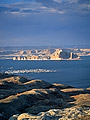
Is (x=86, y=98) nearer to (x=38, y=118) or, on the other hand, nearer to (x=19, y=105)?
(x=19, y=105)

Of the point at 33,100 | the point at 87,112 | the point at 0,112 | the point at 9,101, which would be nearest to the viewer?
the point at 87,112

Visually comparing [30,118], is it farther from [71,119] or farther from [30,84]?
[30,84]

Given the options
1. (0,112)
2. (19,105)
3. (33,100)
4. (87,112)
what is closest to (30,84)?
(33,100)

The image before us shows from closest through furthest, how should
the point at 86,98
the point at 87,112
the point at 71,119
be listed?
the point at 71,119 < the point at 87,112 < the point at 86,98

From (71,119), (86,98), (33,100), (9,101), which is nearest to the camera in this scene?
(71,119)

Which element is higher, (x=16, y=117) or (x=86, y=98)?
(x=16, y=117)

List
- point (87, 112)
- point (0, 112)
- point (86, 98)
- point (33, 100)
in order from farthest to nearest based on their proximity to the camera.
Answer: point (86, 98), point (33, 100), point (0, 112), point (87, 112)

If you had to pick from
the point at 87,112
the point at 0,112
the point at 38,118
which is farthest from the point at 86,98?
the point at 38,118

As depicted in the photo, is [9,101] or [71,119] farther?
[9,101]

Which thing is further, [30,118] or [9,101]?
[9,101]
